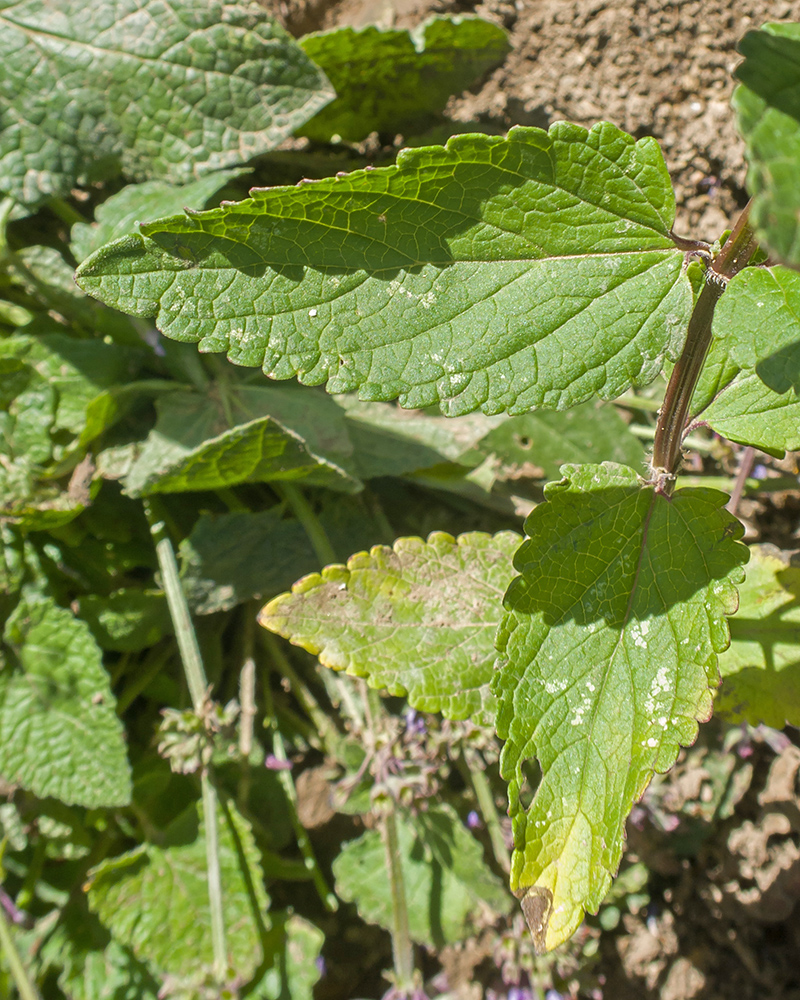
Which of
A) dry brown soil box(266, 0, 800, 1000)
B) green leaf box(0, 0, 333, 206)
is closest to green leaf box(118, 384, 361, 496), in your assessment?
green leaf box(0, 0, 333, 206)

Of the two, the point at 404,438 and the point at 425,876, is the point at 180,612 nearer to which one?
the point at 404,438

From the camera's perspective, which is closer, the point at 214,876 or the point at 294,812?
the point at 214,876

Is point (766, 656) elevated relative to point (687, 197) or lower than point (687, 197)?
lower

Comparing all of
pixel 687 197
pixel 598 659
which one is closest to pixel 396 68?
pixel 687 197

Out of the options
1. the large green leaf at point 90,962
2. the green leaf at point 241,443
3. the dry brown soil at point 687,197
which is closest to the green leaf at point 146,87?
the green leaf at point 241,443

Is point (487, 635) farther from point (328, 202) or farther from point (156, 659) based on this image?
point (156, 659)
